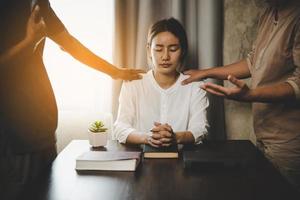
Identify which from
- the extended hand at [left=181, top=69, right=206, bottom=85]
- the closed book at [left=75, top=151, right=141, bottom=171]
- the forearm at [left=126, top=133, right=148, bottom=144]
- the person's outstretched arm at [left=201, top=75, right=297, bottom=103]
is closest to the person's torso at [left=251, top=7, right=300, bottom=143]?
the person's outstretched arm at [left=201, top=75, right=297, bottom=103]

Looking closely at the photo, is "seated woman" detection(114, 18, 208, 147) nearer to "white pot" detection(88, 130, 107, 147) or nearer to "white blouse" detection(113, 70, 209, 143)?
"white blouse" detection(113, 70, 209, 143)

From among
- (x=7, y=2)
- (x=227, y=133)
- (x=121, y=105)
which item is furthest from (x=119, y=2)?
(x=227, y=133)

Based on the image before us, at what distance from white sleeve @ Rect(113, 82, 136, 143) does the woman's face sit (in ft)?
0.75

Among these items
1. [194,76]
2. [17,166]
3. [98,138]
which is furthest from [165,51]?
[17,166]

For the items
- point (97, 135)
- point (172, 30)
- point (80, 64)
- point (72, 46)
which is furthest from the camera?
point (80, 64)

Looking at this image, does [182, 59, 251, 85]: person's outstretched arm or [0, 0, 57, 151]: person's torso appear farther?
[182, 59, 251, 85]: person's outstretched arm

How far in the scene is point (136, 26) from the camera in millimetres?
2354

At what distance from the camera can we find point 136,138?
1.86 meters

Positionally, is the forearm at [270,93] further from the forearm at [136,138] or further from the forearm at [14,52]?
the forearm at [14,52]

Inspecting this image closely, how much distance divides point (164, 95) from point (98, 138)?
51 cm

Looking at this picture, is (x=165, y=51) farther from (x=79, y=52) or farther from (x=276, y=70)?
(x=276, y=70)

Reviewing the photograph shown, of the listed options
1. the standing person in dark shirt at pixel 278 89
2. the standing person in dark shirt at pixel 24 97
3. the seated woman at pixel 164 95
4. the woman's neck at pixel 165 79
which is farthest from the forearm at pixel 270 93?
the standing person in dark shirt at pixel 24 97

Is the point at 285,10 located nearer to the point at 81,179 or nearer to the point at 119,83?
the point at 119,83

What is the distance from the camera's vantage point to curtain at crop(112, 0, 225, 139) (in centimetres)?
229
